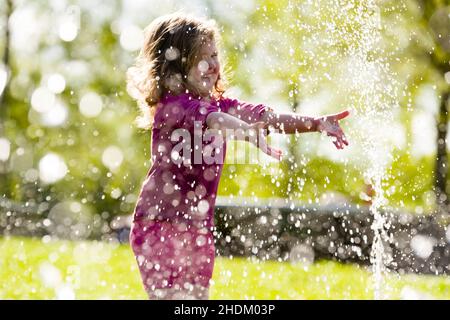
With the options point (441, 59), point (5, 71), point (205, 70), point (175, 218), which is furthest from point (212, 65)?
point (5, 71)

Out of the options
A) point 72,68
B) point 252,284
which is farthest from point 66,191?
point 252,284

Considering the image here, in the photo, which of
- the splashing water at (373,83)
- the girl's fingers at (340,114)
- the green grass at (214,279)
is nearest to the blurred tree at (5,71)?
the splashing water at (373,83)

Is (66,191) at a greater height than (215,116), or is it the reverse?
(215,116)

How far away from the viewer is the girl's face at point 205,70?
12.1 ft

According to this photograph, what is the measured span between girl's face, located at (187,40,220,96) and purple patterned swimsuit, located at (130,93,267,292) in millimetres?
136

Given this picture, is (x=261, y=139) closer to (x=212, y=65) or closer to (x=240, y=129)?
(x=240, y=129)

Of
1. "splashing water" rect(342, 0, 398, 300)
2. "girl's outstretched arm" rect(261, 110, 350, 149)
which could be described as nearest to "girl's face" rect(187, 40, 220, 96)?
"girl's outstretched arm" rect(261, 110, 350, 149)

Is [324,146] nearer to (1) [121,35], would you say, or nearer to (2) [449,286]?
(1) [121,35]

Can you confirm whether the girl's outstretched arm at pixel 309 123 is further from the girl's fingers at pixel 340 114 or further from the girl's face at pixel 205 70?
the girl's face at pixel 205 70

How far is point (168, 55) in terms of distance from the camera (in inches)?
148

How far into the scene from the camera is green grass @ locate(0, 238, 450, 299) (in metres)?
6.02

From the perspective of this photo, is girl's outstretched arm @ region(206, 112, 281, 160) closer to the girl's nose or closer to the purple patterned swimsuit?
the purple patterned swimsuit

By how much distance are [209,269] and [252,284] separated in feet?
10.7

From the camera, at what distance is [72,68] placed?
70.0 ft
